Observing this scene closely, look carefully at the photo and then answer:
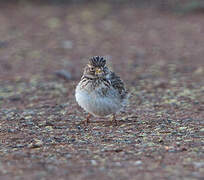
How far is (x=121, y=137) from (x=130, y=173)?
1.72m

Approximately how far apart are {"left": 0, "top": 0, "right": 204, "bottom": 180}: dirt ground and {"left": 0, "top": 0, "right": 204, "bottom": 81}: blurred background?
0.03 meters

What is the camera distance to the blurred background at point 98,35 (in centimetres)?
1309

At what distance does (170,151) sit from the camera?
21.1 feet

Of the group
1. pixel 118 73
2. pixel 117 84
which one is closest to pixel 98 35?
pixel 118 73

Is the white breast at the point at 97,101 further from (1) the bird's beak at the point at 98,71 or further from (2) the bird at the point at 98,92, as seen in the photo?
(1) the bird's beak at the point at 98,71

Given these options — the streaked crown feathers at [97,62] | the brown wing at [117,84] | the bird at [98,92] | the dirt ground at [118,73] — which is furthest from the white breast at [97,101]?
the streaked crown feathers at [97,62]

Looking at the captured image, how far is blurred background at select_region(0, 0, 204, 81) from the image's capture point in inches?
515

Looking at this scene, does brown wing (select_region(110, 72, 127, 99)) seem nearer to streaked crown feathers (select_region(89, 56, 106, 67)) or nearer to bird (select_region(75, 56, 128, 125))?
bird (select_region(75, 56, 128, 125))

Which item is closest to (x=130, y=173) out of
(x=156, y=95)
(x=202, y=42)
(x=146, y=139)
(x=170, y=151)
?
(x=170, y=151)

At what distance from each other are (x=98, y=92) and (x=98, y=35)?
8113mm

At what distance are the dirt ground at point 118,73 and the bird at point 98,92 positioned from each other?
12.0 inches

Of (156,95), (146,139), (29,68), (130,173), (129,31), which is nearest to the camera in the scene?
(130,173)

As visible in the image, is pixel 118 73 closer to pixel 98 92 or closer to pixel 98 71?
pixel 98 71

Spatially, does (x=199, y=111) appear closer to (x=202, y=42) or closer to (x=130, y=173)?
(x=130, y=173)
